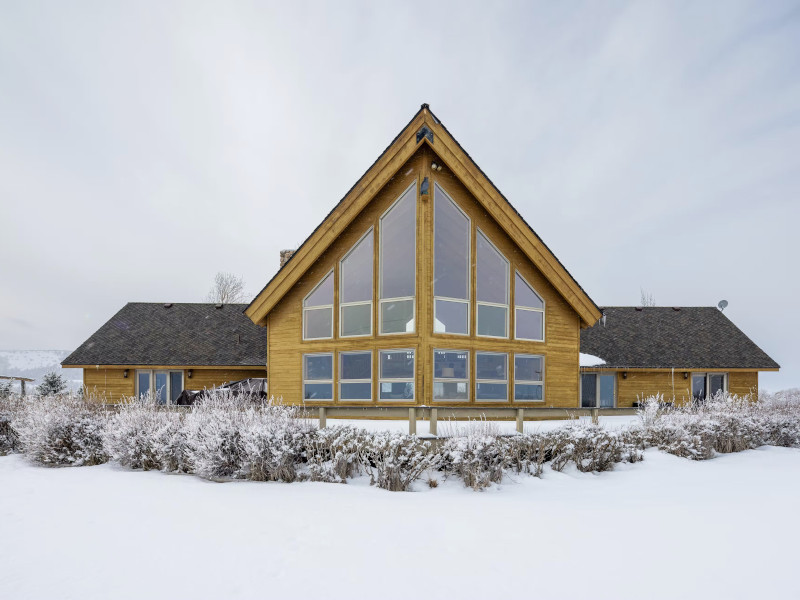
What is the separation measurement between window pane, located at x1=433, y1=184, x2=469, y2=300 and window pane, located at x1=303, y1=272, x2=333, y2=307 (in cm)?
343

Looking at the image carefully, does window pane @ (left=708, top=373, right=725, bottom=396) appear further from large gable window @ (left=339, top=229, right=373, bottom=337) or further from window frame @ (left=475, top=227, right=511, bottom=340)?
large gable window @ (left=339, top=229, right=373, bottom=337)

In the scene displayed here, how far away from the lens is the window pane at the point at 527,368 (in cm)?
1436

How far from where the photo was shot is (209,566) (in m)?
4.84

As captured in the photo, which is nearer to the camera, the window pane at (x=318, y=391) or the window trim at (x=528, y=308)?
the window pane at (x=318, y=391)

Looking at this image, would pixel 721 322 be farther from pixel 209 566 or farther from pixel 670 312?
pixel 209 566

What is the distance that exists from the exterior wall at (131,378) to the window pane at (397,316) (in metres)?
8.16

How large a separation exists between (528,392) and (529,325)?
206cm

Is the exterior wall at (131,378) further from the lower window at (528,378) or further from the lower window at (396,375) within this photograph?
the lower window at (528,378)

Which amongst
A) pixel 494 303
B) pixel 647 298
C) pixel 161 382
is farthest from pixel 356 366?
pixel 647 298

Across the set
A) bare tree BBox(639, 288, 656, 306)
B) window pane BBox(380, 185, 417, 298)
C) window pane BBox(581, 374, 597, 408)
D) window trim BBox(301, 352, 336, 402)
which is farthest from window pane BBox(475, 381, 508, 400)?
bare tree BBox(639, 288, 656, 306)

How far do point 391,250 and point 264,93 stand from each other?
10.2 m

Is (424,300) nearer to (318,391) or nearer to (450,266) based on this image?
(450,266)

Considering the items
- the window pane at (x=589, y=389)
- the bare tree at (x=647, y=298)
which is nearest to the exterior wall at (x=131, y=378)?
the window pane at (x=589, y=389)

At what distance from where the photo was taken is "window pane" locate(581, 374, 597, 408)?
19938 millimetres
